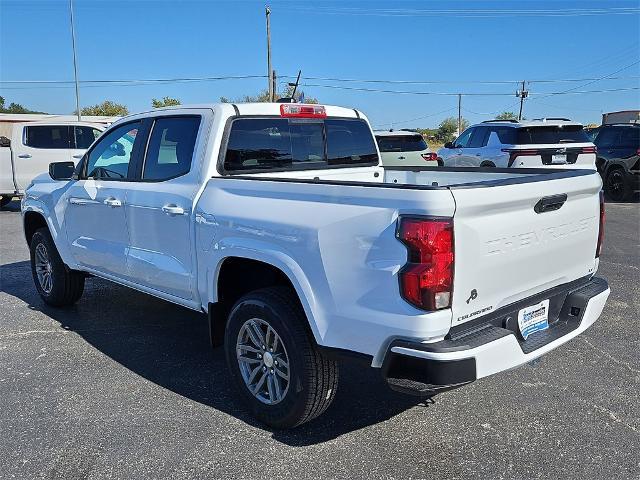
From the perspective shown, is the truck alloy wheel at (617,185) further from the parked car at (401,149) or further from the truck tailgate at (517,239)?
the truck tailgate at (517,239)

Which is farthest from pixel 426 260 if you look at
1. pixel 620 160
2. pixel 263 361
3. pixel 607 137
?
pixel 607 137

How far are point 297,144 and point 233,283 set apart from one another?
1.29m

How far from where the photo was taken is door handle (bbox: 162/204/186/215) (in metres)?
3.83

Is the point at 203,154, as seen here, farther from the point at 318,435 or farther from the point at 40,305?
the point at 40,305

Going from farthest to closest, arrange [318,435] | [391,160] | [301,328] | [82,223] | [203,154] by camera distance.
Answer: [391,160]
[82,223]
[203,154]
[318,435]
[301,328]

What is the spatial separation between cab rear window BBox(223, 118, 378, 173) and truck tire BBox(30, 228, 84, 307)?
8.23 feet

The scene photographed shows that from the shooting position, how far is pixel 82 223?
5.00 metres

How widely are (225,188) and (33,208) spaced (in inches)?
122

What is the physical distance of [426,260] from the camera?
257 centimetres

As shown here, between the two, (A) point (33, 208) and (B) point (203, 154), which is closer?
(B) point (203, 154)

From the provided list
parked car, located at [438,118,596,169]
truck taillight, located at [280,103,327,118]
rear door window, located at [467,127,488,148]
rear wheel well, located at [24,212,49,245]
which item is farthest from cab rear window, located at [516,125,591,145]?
rear wheel well, located at [24,212,49,245]

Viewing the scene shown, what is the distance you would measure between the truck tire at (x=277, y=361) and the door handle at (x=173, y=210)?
793 millimetres

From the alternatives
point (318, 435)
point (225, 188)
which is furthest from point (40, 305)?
point (318, 435)

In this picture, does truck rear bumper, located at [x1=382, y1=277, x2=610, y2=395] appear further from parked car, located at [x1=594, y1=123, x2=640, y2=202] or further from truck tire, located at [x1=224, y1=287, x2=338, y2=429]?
parked car, located at [x1=594, y1=123, x2=640, y2=202]
